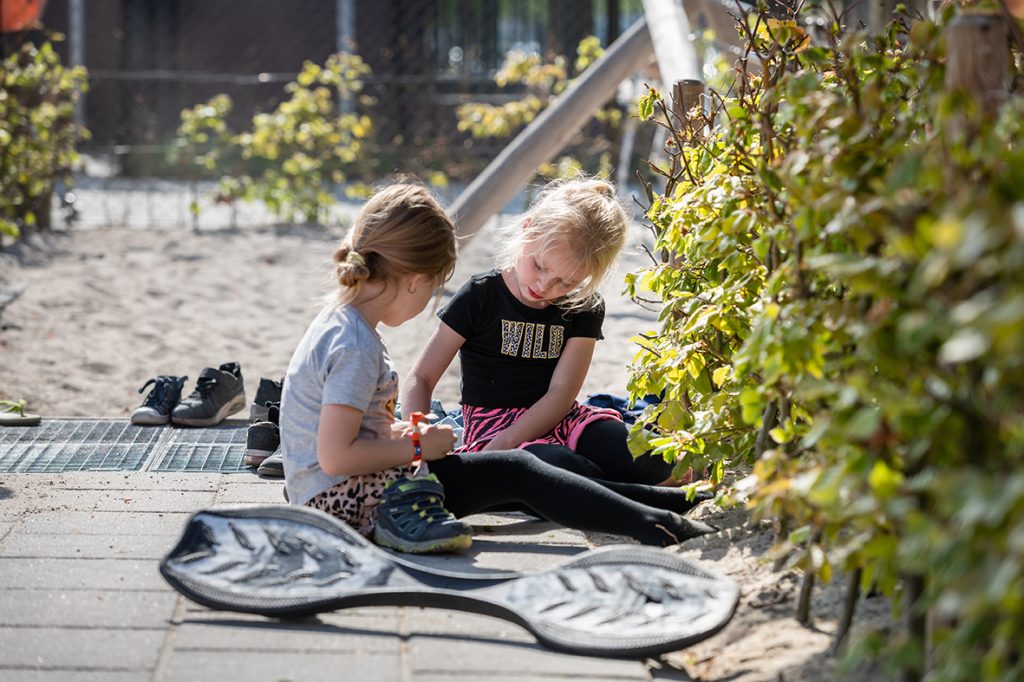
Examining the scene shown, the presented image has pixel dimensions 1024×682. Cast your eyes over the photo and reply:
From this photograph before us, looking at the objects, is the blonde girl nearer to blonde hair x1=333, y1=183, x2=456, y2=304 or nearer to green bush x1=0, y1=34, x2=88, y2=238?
blonde hair x1=333, y1=183, x2=456, y2=304

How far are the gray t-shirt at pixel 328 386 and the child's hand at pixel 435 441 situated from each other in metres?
0.11

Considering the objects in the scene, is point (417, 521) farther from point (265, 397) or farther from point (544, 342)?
point (265, 397)

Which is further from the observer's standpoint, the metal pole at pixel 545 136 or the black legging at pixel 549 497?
the metal pole at pixel 545 136

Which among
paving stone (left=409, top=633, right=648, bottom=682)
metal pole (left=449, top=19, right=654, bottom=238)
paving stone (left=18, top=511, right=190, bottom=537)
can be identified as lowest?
paving stone (left=18, top=511, right=190, bottom=537)

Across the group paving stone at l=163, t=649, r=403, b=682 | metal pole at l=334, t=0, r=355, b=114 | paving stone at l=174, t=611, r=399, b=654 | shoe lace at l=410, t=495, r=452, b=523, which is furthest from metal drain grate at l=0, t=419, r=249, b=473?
metal pole at l=334, t=0, r=355, b=114

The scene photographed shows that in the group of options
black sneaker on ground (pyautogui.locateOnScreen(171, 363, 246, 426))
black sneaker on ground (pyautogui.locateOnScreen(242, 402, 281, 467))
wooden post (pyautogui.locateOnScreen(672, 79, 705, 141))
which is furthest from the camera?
black sneaker on ground (pyautogui.locateOnScreen(171, 363, 246, 426))

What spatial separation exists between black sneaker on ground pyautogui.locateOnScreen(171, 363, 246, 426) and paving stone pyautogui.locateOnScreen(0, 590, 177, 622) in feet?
6.09

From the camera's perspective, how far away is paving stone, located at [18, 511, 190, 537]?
3.11m

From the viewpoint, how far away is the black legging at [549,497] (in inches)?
123

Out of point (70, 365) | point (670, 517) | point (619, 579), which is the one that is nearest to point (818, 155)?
point (619, 579)

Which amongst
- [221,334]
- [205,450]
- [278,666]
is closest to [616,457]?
[205,450]

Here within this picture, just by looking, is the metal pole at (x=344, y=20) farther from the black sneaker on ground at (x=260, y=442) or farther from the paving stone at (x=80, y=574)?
the paving stone at (x=80, y=574)

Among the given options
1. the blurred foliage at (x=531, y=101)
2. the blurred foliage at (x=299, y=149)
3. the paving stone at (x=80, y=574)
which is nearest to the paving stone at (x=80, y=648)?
the paving stone at (x=80, y=574)

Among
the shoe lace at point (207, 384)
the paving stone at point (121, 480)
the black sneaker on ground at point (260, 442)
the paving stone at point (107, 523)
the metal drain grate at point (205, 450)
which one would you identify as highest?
the shoe lace at point (207, 384)
